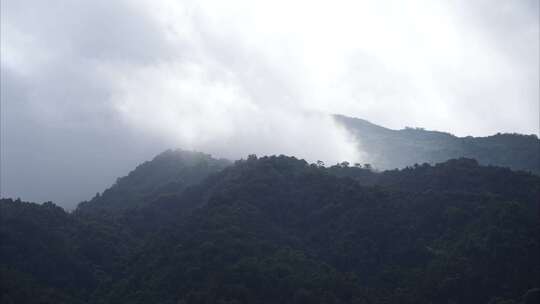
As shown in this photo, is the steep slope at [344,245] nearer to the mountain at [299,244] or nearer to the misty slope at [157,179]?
the mountain at [299,244]

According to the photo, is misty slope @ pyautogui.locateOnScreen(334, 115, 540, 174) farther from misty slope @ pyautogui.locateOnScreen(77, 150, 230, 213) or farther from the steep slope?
misty slope @ pyautogui.locateOnScreen(77, 150, 230, 213)

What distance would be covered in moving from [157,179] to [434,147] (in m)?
44.5

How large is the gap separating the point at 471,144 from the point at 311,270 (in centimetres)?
5697

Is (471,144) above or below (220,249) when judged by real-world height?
above

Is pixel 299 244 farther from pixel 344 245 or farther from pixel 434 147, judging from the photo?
pixel 434 147

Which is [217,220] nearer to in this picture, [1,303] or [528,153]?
[1,303]

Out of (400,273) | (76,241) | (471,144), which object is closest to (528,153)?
(471,144)

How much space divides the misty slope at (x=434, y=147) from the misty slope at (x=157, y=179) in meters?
28.2

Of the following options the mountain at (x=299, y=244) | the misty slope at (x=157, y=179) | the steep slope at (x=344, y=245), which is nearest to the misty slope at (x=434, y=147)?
the mountain at (x=299, y=244)

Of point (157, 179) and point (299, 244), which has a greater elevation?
point (157, 179)

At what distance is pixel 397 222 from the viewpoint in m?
66.5

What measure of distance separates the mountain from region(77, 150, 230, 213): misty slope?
12.0m

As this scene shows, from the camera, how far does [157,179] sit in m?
101

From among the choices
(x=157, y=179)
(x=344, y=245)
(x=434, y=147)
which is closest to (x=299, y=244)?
(x=344, y=245)
